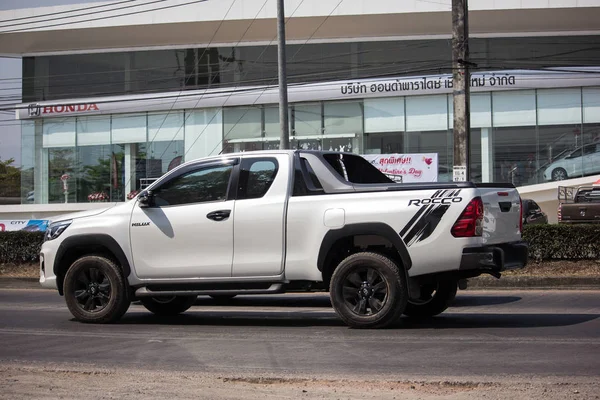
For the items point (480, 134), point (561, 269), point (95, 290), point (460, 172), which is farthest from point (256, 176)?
point (480, 134)

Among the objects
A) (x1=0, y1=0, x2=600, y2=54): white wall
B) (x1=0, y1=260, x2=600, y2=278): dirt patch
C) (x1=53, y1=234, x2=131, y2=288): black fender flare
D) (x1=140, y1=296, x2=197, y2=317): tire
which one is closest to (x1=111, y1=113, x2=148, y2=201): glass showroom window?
(x1=0, y1=0, x2=600, y2=54): white wall

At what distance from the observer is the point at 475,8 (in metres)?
34.6

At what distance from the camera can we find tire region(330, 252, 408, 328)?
8.35m

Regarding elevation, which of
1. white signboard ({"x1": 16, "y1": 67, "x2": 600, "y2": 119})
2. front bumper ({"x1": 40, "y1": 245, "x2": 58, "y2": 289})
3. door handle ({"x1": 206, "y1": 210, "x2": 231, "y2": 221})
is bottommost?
front bumper ({"x1": 40, "y1": 245, "x2": 58, "y2": 289})

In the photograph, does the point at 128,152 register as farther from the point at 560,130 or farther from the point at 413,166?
the point at 560,130

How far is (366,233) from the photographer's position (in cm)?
849

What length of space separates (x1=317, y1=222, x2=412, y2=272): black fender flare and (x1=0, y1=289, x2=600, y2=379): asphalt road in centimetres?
79

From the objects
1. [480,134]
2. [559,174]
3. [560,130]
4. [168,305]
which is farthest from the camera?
[480,134]

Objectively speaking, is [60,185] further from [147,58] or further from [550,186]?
[550,186]

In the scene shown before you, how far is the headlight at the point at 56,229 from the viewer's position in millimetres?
9822

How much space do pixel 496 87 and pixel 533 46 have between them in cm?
348

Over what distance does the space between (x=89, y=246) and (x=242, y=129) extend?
91.5 ft

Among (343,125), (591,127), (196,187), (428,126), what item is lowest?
(196,187)

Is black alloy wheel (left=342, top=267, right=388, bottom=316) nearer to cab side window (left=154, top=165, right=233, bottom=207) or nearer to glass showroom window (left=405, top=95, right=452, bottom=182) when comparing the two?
cab side window (left=154, top=165, right=233, bottom=207)
